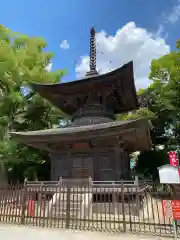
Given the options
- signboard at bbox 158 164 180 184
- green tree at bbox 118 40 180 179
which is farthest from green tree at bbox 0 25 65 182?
signboard at bbox 158 164 180 184

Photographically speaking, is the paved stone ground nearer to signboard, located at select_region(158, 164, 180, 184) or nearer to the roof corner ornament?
signboard, located at select_region(158, 164, 180, 184)

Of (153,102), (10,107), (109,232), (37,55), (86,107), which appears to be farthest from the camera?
(153,102)

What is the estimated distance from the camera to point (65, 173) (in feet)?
45.6

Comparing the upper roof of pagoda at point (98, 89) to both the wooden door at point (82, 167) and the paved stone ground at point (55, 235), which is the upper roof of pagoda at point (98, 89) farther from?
the paved stone ground at point (55, 235)

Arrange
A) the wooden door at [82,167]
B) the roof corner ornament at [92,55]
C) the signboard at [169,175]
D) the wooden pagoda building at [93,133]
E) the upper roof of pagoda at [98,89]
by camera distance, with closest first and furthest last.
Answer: the signboard at [169,175]
the wooden pagoda building at [93,133]
the wooden door at [82,167]
the upper roof of pagoda at [98,89]
the roof corner ornament at [92,55]

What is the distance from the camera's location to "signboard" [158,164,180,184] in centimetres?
672

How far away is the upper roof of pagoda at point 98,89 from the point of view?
1371 cm

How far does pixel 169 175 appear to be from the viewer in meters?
6.79

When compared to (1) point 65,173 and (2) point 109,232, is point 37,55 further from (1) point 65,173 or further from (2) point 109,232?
(2) point 109,232

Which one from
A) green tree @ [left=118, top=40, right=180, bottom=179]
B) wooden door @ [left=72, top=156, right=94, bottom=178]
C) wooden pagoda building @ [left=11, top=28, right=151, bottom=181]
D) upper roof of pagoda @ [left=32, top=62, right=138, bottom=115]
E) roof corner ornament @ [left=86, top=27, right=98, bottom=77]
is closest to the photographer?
wooden pagoda building @ [left=11, top=28, right=151, bottom=181]

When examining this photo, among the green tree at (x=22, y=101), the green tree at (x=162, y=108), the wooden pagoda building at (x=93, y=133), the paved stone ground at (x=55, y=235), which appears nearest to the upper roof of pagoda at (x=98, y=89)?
the wooden pagoda building at (x=93, y=133)

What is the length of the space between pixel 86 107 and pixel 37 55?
10196mm

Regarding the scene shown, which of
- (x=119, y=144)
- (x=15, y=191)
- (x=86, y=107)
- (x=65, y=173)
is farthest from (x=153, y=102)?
(x=15, y=191)

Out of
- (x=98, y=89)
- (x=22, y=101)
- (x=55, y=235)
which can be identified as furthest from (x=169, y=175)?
(x=22, y=101)
